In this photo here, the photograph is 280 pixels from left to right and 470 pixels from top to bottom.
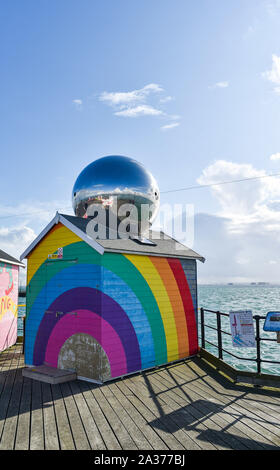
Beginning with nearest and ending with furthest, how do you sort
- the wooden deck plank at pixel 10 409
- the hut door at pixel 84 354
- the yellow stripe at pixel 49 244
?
the wooden deck plank at pixel 10 409
the hut door at pixel 84 354
the yellow stripe at pixel 49 244

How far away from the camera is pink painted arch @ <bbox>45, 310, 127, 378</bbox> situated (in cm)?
678

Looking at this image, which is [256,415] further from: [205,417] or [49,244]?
[49,244]

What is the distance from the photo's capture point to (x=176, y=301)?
867cm

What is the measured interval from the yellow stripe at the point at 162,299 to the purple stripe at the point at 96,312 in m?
1.09

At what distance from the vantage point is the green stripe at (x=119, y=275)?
714cm

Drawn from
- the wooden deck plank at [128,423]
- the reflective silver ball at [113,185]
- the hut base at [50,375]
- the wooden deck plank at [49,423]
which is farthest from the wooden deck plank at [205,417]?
the reflective silver ball at [113,185]

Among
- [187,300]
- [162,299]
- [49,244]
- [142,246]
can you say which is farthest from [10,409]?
[187,300]

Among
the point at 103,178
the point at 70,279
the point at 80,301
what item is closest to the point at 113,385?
the point at 80,301

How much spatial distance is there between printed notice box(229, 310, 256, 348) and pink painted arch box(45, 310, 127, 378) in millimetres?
2383

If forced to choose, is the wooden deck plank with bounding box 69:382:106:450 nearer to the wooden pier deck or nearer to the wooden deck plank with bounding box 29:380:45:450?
the wooden pier deck

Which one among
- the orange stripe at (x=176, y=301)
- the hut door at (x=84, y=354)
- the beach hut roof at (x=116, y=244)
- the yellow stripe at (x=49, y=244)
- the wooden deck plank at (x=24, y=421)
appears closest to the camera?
the wooden deck plank at (x=24, y=421)

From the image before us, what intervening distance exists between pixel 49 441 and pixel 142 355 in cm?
353

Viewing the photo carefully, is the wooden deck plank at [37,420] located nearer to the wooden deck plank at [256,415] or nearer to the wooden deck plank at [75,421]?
the wooden deck plank at [75,421]

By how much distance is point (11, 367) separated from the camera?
8164 millimetres
